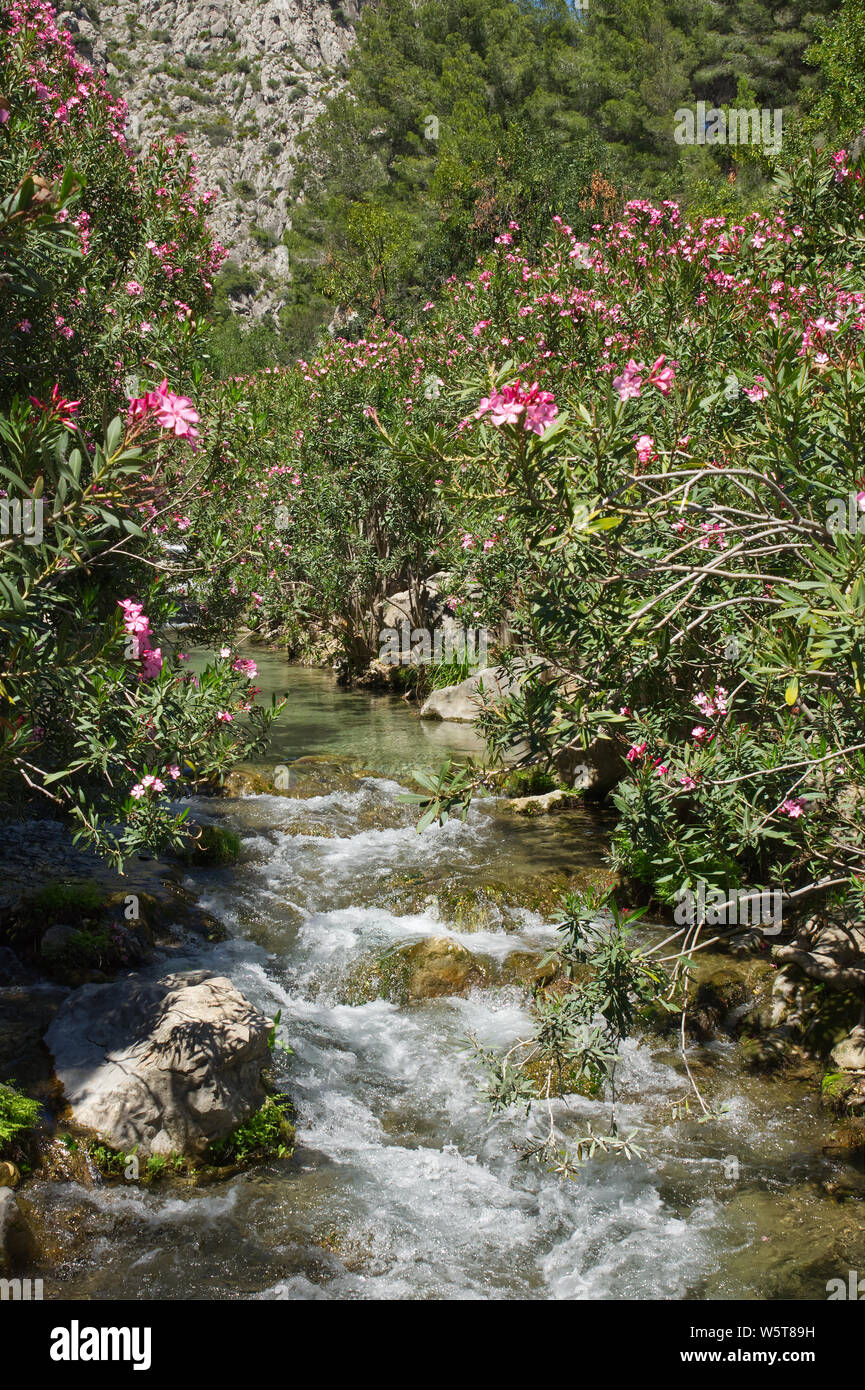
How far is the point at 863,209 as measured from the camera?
6176 mm

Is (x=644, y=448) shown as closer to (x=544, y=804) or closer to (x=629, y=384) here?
(x=629, y=384)

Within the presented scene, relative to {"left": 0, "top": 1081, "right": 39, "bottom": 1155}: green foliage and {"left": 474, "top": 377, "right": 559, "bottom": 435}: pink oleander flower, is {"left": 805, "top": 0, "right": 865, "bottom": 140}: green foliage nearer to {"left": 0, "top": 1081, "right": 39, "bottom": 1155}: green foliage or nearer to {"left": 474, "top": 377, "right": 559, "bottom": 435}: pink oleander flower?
{"left": 474, "top": 377, "right": 559, "bottom": 435}: pink oleander flower

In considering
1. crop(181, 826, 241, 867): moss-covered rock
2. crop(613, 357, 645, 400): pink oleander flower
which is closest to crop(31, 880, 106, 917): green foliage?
crop(181, 826, 241, 867): moss-covered rock

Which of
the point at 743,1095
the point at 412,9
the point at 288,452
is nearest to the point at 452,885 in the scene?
the point at 743,1095

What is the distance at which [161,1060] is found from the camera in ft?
19.5

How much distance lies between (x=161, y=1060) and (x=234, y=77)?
122675mm

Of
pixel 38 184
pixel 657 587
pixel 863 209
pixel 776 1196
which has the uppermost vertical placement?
pixel 863 209

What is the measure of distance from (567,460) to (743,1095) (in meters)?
4.94

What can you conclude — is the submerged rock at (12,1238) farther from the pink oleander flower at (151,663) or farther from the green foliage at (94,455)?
the pink oleander flower at (151,663)

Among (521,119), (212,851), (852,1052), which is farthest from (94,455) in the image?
(521,119)

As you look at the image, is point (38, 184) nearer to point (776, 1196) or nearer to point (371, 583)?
point (776, 1196)

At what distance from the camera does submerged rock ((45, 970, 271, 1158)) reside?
5.75 meters

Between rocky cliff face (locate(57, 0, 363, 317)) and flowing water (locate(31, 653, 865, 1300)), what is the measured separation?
88.1 meters

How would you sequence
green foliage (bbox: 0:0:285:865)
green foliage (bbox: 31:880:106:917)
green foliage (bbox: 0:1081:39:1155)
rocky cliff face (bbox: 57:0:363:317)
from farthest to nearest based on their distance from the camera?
rocky cliff face (bbox: 57:0:363:317) → green foliage (bbox: 31:880:106:917) → green foliage (bbox: 0:1081:39:1155) → green foliage (bbox: 0:0:285:865)
